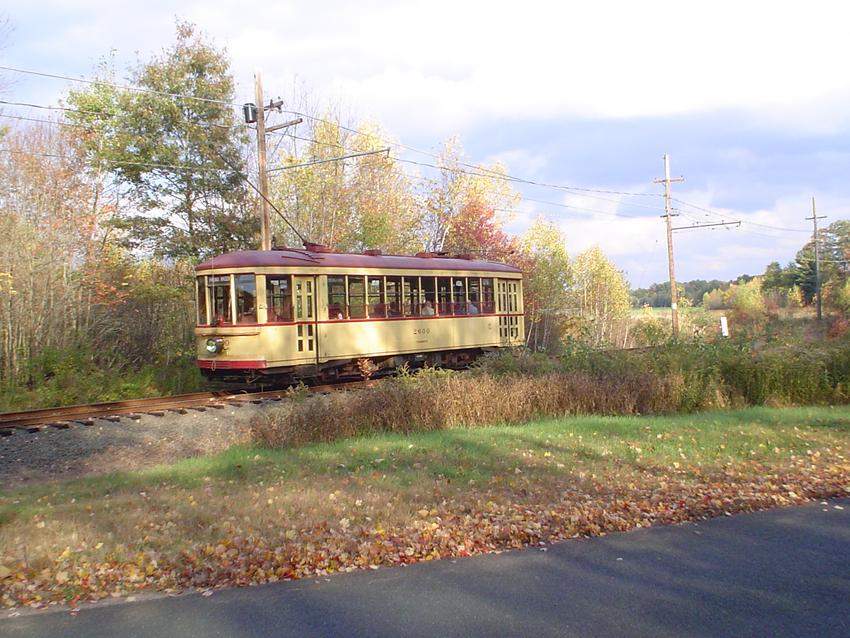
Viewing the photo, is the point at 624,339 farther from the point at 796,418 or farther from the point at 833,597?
the point at 833,597

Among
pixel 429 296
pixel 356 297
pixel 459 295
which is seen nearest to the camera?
pixel 356 297

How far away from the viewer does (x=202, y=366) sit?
15047 millimetres

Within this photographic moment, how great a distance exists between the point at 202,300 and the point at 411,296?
16.7 feet

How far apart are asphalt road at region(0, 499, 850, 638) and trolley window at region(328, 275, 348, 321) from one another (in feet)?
34.7

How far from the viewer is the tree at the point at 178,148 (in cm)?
2027

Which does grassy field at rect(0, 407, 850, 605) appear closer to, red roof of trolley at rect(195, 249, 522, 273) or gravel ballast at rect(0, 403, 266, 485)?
gravel ballast at rect(0, 403, 266, 485)

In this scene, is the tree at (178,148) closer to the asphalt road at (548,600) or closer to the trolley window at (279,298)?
the trolley window at (279,298)

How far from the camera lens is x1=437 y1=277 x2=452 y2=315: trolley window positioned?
18.6 metres

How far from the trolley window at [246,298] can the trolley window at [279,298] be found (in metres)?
0.28

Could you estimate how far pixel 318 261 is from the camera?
1535 cm

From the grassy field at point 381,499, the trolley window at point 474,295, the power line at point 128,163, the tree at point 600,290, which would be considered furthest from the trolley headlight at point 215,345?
the tree at point 600,290

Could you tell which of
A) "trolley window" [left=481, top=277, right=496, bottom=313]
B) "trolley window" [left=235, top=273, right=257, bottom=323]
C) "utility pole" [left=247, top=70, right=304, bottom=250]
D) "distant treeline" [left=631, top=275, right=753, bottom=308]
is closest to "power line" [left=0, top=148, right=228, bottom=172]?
"utility pole" [left=247, top=70, right=304, bottom=250]

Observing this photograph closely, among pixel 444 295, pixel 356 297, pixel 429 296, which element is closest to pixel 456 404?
pixel 356 297

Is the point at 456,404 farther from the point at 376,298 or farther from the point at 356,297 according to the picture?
the point at 376,298
